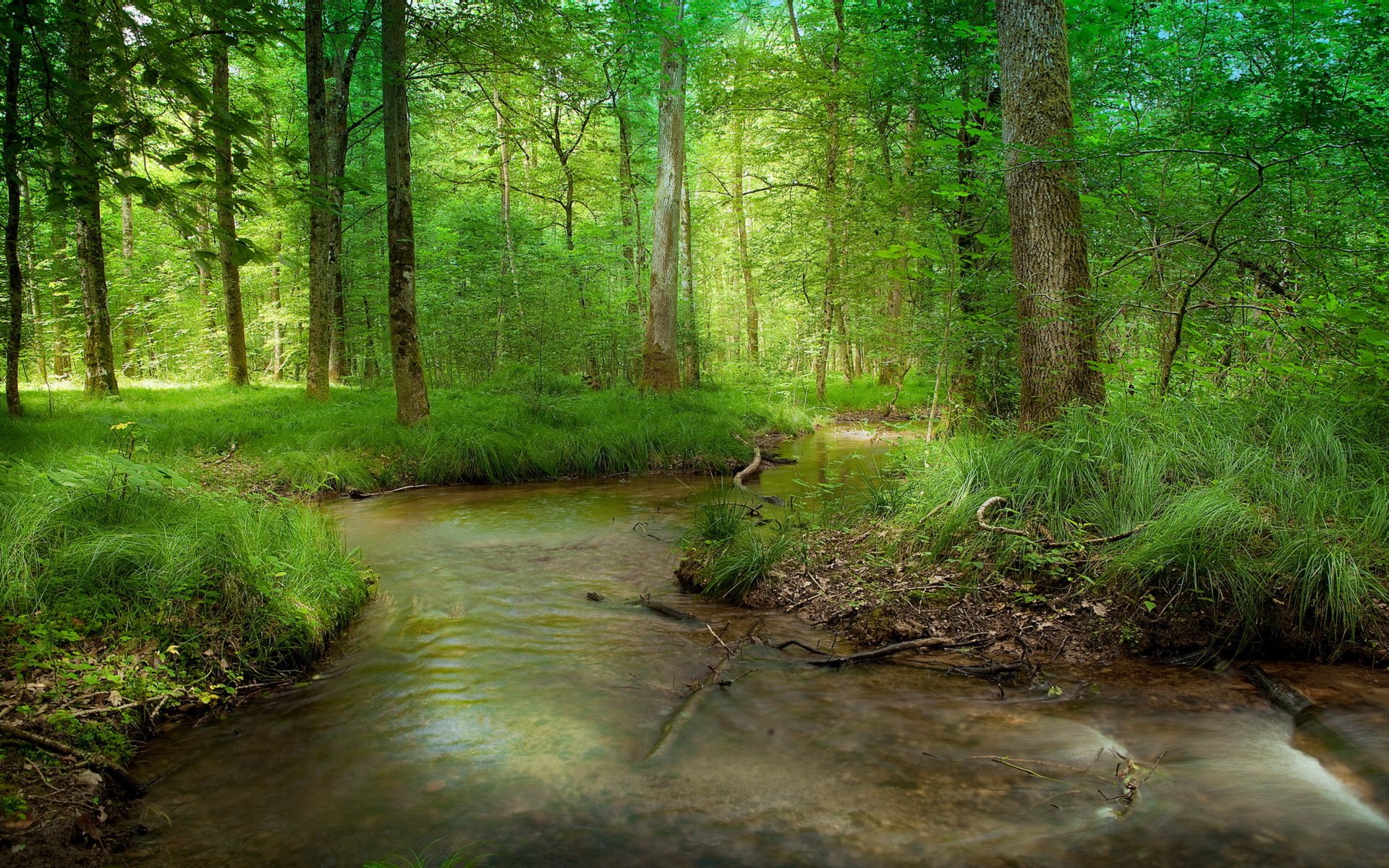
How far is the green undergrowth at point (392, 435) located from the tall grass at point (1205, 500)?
18.4ft

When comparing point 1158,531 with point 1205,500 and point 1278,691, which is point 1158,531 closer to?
point 1205,500

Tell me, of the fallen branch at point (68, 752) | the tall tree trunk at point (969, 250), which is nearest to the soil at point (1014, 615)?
the tall tree trunk at point (969, 250)

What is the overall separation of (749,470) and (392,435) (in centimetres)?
509

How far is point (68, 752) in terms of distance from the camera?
2572 millimetres

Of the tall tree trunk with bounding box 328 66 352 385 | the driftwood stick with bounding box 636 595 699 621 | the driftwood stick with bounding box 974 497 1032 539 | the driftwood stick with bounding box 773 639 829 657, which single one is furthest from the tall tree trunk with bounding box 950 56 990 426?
the tall tree trunk with bounding box 328 66 352 385

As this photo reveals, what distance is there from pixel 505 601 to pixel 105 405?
981 centimetres

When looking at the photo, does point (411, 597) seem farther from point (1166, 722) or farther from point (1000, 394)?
point (1000, 394)

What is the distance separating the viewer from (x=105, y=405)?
1040 cm

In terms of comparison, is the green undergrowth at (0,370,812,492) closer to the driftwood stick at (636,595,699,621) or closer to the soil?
the driftwood stick at (636,595,699,621)

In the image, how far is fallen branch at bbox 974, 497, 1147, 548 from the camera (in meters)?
3.96

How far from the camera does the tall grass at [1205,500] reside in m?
3.54

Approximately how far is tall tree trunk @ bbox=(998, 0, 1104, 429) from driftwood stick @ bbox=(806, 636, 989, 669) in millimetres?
2056

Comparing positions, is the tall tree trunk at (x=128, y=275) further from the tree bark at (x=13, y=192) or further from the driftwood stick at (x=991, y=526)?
the driftwood stick at (x=991, y=526)

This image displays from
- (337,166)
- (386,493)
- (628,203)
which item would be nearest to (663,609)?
(386,493)
